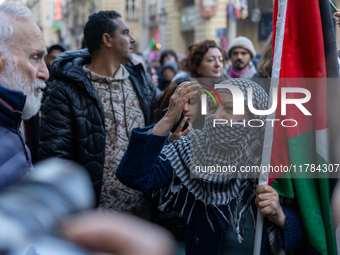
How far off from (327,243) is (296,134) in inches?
20.6

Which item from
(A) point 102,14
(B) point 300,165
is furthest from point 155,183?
(A) point 102,14

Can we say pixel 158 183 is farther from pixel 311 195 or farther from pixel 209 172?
pixel 311 195

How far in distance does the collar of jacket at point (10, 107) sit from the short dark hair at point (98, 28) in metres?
1.65

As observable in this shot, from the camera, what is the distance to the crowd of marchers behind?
0.59 m

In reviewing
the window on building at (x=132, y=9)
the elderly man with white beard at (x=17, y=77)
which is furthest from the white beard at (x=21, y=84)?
the window on building at (x=132, y=9)

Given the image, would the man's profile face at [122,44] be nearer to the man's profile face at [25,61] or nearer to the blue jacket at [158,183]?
the blue jacket at [158,183]

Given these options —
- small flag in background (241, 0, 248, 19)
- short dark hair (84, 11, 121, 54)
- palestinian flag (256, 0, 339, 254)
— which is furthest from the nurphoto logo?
small flag in background (241, 0, 248, 19)

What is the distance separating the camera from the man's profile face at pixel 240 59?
5.09 m

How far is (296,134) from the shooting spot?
5.47 ft

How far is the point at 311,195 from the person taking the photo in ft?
5.26

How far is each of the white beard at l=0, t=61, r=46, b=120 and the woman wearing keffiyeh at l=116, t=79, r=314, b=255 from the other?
0.51 metres

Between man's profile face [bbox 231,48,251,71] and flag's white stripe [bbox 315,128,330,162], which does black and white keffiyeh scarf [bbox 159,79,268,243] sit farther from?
man's profile face [bbox 231,48,251,71]

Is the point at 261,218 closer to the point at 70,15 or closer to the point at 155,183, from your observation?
the point at 155,183

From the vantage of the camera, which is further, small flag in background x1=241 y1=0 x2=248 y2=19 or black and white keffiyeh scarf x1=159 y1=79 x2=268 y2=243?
small flag in background x1=241 y1=0 x2=248 y2=19
